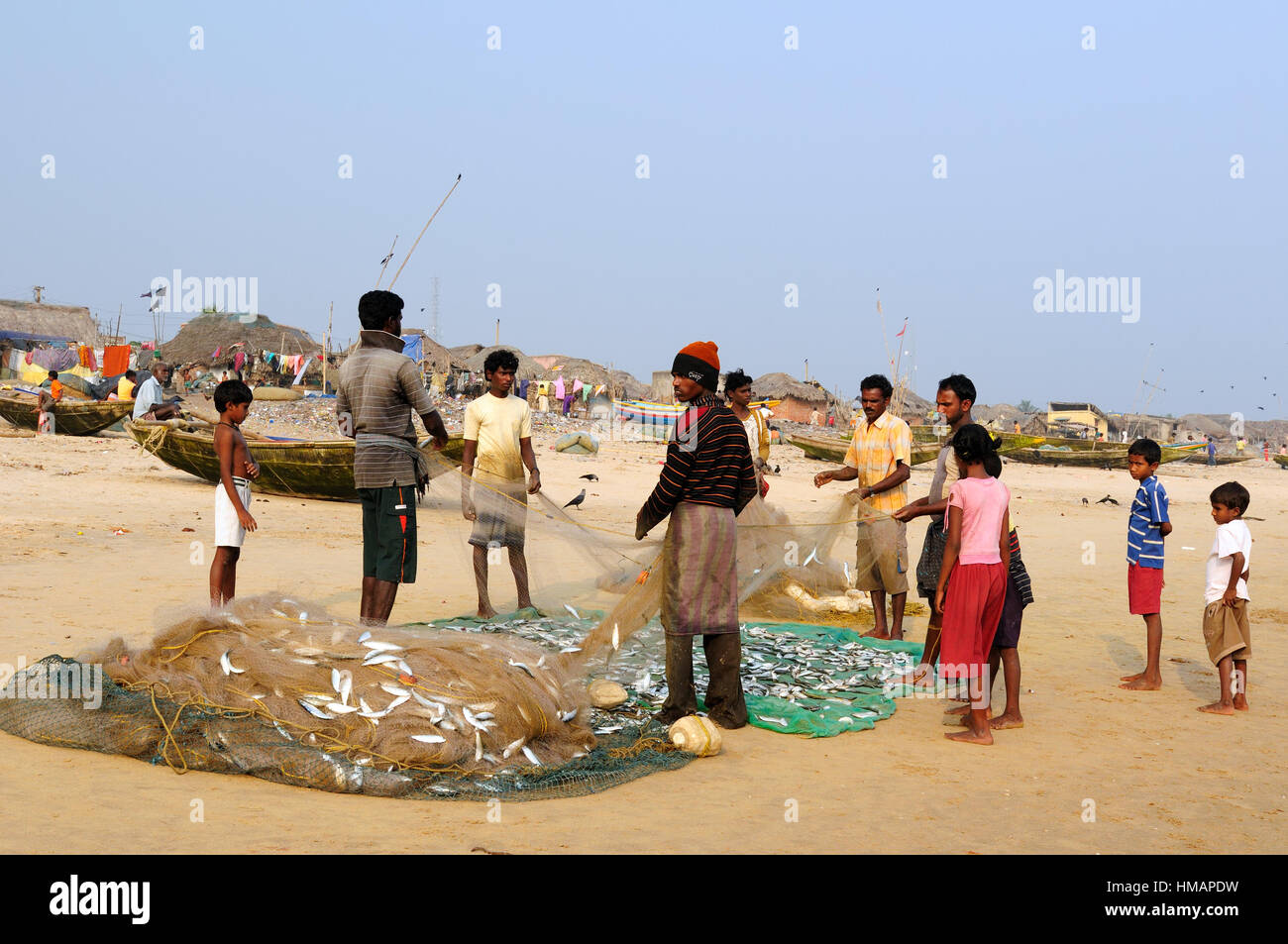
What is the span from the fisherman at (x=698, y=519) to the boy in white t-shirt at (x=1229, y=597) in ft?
9.12

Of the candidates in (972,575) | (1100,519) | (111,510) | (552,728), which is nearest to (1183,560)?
(1100,519)

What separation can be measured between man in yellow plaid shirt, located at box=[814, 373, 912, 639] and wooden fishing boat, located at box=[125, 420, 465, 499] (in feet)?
22.9

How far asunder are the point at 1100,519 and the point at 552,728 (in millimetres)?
15890

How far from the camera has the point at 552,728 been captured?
420cm

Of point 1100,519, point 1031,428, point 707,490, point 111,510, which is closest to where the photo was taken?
point 707,490

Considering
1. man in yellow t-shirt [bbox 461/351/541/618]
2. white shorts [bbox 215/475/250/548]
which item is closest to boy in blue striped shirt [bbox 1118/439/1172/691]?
man in yellow t-shirt [bbox 461/351/541/618]

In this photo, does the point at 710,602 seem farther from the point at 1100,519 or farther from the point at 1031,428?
the point at 1031,428

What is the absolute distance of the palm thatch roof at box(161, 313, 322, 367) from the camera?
35406mm

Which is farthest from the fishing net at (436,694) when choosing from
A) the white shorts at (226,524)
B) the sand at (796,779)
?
the white shorts at (226,524)

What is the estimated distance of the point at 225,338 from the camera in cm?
3534

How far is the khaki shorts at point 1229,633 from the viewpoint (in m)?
5.38

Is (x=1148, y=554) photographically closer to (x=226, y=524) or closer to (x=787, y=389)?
(x=226, y=524)

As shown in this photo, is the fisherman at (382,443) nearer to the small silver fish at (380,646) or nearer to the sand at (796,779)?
the small silver fish at (380,646)

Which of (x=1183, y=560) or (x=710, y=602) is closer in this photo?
(x=710, y=602)
